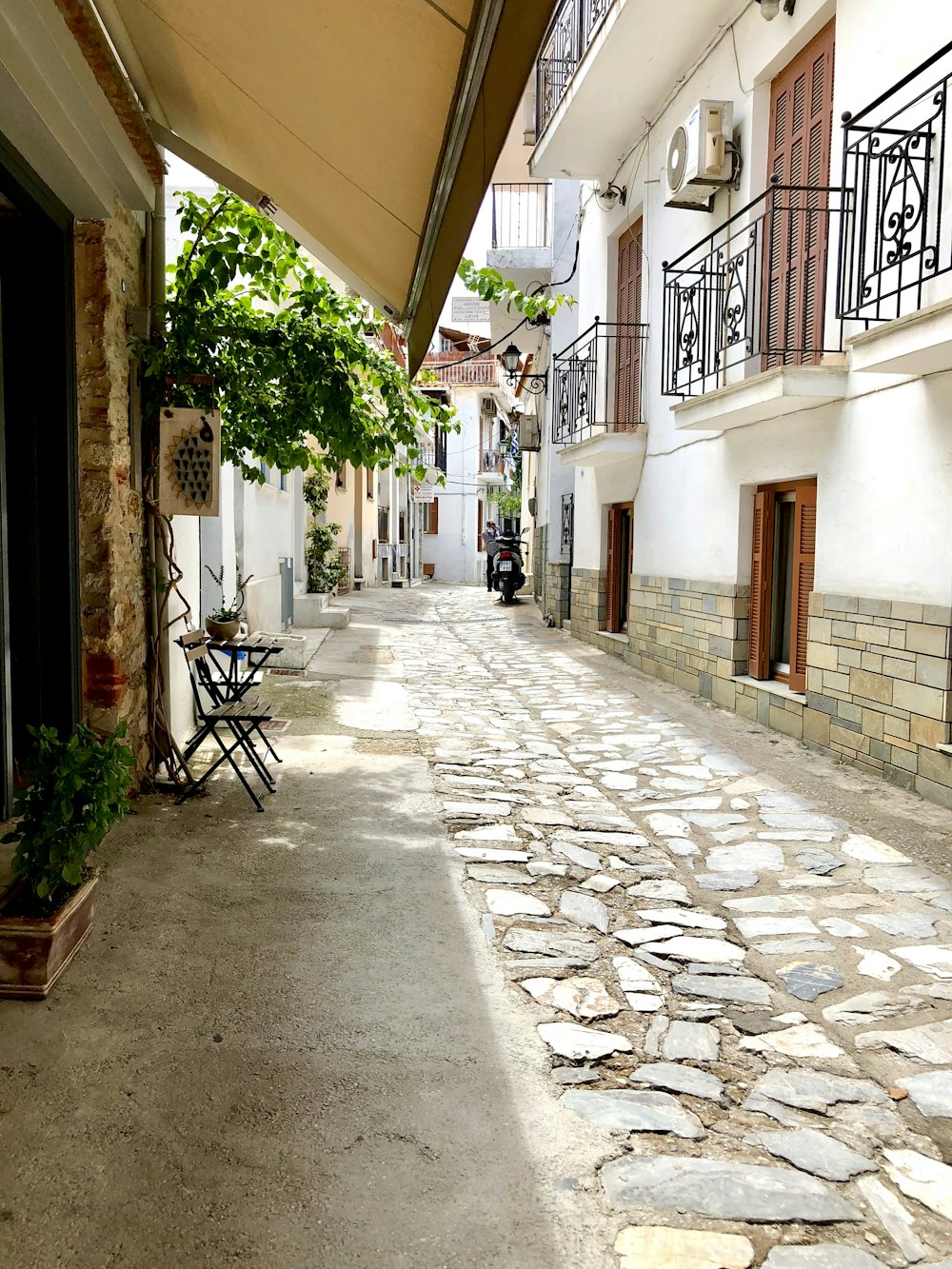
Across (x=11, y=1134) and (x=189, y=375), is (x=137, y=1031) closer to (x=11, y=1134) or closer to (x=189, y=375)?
(x=11, y=1134)

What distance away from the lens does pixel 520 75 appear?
7.48 feet

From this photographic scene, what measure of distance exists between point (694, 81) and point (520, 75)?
7.40 m

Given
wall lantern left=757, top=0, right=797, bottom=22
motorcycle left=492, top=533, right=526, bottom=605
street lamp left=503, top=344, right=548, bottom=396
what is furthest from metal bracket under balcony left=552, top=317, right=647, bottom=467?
motorcycle left=492, top=533, right=526, bottom=605

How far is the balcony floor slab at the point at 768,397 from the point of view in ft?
19.7

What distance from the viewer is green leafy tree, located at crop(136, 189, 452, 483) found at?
4.82 metres

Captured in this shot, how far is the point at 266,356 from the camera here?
202 inches

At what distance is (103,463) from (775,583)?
533cm

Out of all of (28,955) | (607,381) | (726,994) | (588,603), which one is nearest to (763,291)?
(607,381)

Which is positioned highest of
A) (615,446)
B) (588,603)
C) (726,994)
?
(615,446)

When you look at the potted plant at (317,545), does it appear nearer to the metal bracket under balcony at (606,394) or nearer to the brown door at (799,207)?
the metal bracket under balcony at (606,394)

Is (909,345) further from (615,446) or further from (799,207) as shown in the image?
(615,446)

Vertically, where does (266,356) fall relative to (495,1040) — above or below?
above

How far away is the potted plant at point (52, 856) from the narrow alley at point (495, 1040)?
0.33ft

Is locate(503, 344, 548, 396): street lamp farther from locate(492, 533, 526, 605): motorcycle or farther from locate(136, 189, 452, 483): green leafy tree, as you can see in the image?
locate(136, 189, 452, 483): green leafy tree
